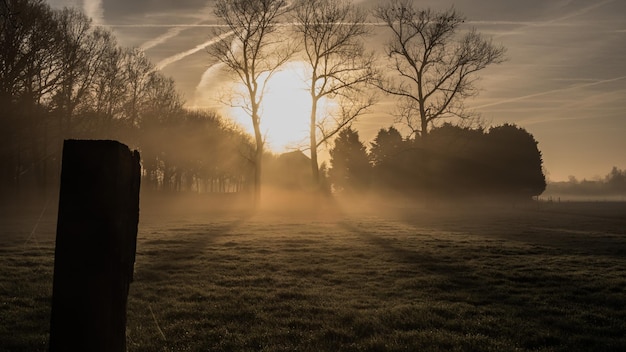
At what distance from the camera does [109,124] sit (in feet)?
151

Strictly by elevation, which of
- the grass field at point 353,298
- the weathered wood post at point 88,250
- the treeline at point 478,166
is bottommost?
the grass field at point 353,298

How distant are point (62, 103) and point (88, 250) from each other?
42109 mm

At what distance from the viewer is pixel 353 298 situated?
919 cm

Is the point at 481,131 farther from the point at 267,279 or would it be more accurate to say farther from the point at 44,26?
A: the point at 267,279

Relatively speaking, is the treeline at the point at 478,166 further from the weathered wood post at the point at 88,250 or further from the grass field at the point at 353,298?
the weathered wood post at the point at 88,250

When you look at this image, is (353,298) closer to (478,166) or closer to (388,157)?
(478,166)

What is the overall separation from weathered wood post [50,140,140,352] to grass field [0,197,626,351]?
12.6ft

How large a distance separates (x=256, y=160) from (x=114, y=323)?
38854 millimetres

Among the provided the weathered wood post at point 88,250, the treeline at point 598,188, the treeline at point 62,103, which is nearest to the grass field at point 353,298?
the weathered wood post at point 88,250

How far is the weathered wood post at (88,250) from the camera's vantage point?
2631 mm

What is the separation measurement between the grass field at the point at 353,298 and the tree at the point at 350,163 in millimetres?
64148

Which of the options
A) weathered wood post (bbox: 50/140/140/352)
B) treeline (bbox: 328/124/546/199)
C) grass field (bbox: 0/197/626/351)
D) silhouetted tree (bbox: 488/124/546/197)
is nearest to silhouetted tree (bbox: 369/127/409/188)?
treeline (bbox: 328/124/546/199)

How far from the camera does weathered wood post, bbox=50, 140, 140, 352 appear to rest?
8.63 ft

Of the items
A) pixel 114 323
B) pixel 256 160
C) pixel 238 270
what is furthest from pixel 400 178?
pixel 114 323
